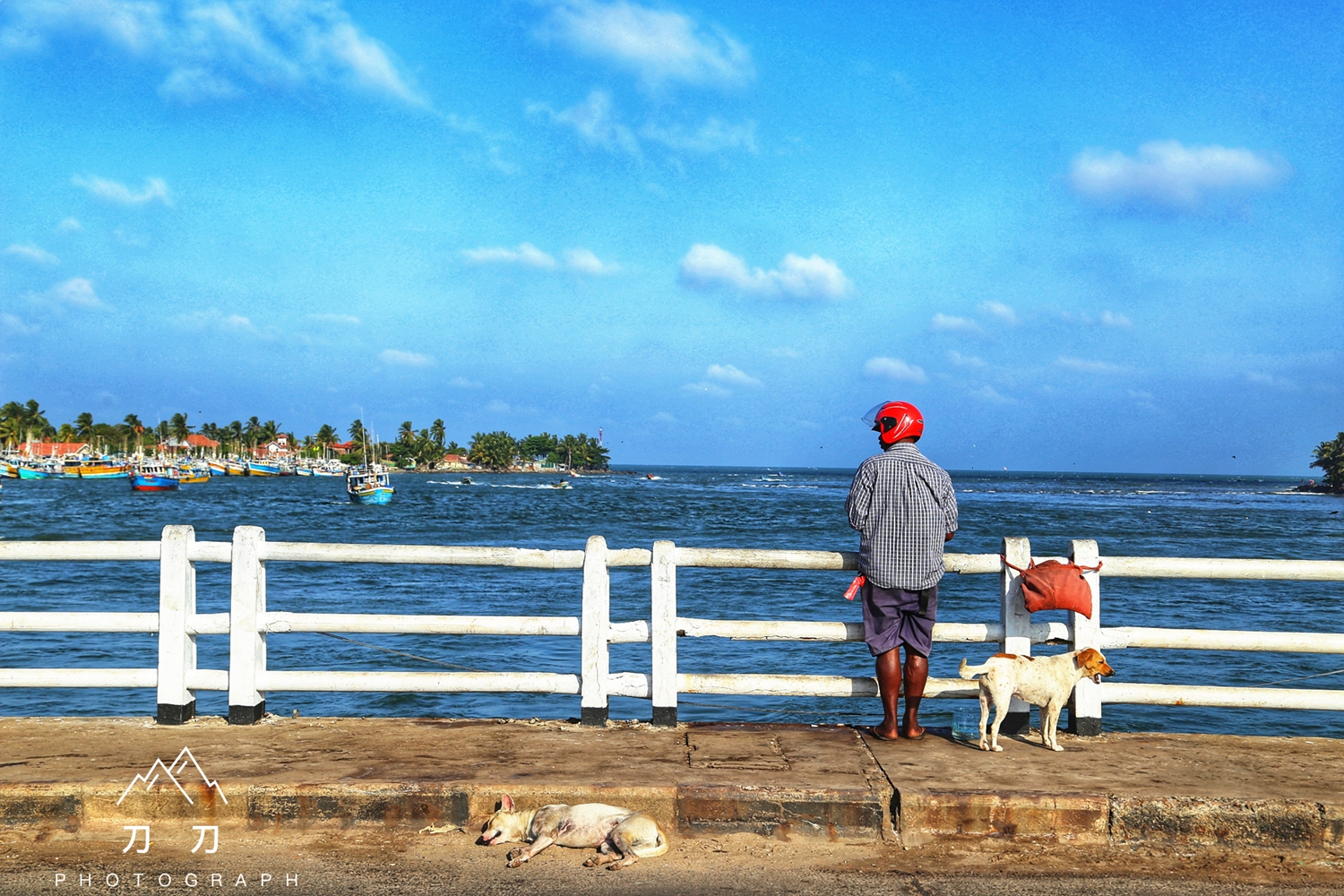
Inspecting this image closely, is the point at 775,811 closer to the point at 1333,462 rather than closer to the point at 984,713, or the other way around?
the point at 984,713

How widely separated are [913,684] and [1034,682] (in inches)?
27.0

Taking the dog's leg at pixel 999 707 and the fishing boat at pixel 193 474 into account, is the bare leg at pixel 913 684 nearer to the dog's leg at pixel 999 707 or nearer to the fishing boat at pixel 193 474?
the dog's leg at pixel 999 707

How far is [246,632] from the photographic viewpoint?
6.25 metres

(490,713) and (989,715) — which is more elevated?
(989,715)

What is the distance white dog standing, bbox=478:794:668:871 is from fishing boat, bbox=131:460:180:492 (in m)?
114

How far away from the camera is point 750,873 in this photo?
444 cm

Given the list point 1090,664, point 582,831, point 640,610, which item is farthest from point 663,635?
point 640,610

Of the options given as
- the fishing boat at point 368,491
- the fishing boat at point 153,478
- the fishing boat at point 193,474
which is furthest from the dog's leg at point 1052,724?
the fishing boat at point 193,474

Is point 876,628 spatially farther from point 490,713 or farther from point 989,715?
point 490,713

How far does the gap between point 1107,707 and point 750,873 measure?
28.3ft

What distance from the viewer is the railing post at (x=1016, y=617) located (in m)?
6.19

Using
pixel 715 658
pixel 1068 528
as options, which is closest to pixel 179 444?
pixel 1068 528

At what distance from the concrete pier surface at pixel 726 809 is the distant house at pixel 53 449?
552 feet

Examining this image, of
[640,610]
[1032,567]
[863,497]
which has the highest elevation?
[863,497]
